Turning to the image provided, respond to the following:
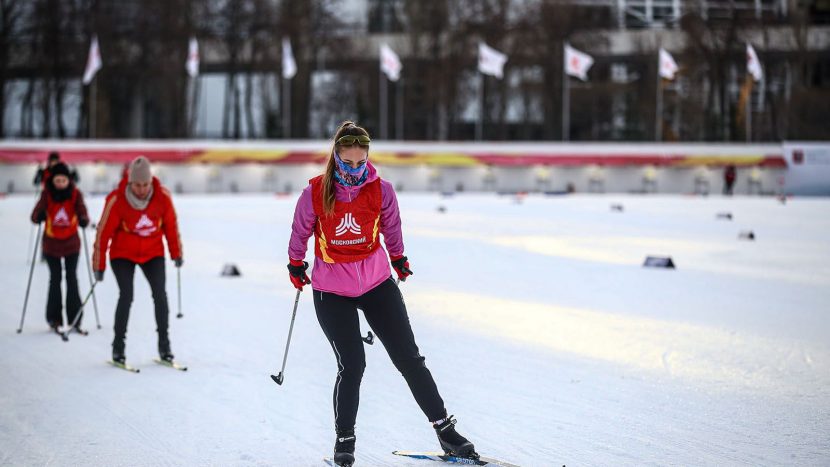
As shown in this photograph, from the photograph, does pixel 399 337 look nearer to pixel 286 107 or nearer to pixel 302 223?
pixel 302 223

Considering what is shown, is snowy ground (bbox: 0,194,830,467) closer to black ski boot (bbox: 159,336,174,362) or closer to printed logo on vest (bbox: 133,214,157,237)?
black ski boot (bbox: 159,336,174,362)

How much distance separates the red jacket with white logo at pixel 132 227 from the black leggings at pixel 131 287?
0.06m

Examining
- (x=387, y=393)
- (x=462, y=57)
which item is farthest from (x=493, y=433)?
(x=462, y=57)

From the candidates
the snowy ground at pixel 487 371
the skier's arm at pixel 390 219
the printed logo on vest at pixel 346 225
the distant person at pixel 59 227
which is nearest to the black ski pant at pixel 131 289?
the snowy ground at pixel 487 371

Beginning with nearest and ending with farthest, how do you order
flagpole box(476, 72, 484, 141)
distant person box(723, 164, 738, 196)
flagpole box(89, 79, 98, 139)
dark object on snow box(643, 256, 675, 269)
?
dark object on snow box(643, 256, 675, 269) < distant person box(723, 164, 738, 196) < flagpole box(89, 79, 98, 139) < flagpole box(476, 72, 484, 141)

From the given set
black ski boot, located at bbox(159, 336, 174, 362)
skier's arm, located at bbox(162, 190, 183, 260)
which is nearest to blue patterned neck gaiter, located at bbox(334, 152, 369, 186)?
skier's arm, located at bbox(162, 190, 183, 260)

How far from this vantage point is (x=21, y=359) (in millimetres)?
9000

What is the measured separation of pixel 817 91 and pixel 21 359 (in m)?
59.4

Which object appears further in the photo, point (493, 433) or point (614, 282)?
point (614, 282)

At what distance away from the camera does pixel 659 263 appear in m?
16.3

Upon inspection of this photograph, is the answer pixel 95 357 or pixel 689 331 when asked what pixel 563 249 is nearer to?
pixel 689 331

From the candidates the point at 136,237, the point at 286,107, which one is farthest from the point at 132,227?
the point at 286,107

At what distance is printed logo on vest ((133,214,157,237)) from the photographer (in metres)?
8.54

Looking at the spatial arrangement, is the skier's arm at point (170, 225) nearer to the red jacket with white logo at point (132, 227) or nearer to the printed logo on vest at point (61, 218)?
the red jacket with white logo at point (132, 227)
